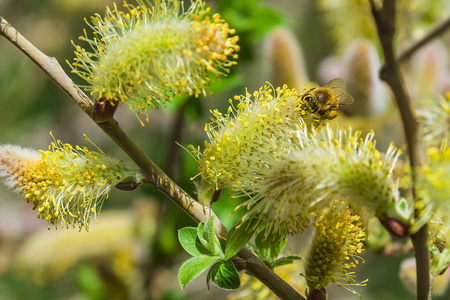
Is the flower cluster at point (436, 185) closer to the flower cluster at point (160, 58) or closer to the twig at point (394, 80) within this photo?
the twig at point (394, 80)

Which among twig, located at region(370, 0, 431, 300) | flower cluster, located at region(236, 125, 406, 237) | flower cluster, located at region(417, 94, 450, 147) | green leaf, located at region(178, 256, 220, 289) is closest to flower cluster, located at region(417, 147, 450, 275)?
flower cluster, located at region(236, 125, 406, 237)

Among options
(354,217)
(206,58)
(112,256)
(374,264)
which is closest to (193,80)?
(206,58)

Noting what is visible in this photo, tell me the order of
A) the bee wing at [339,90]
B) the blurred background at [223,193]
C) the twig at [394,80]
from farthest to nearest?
the blurred background at [223,193] < the bee wing at [339,90] < the twig at [394,80]

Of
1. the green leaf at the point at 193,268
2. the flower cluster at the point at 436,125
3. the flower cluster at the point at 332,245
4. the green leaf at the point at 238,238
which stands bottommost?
the flower cluster at the point at 436,125

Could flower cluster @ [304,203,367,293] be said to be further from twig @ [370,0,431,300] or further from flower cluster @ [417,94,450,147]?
flower cluster @ [417,94,450,147]

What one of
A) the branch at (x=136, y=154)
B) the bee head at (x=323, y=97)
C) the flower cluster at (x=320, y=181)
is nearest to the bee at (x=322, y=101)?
the bee head at (x=323, y=97)
